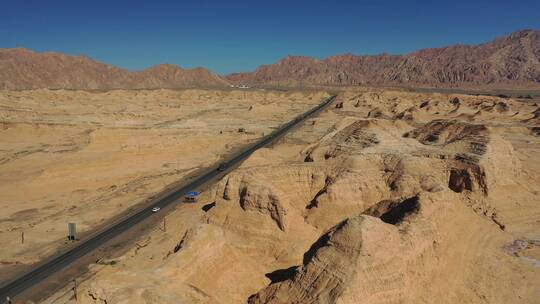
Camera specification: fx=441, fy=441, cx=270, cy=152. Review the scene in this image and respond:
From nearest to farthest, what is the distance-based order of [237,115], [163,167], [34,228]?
[34,228], [163,167], [237,115]

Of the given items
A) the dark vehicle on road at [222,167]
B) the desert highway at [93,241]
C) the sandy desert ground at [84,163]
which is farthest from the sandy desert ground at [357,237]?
the dark vehicle on road at [222,167]

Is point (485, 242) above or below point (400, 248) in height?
below

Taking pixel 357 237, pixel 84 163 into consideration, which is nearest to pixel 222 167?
pixel 84 163

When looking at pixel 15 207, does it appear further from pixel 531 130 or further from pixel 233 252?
pixel 531 130

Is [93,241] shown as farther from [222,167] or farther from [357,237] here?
[222,167]

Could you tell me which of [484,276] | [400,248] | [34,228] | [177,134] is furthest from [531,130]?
[34,228]

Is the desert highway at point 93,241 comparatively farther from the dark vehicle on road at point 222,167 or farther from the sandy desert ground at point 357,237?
the sandy desert ground at point 357,237
